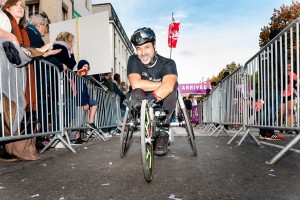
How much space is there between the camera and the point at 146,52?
3.71 m

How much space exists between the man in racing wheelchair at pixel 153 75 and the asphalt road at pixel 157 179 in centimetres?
A: 42

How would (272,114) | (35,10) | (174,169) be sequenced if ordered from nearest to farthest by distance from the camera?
(174,169), (272,114), (35,10)

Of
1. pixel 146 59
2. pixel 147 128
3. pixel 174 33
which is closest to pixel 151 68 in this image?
pixel 146 59

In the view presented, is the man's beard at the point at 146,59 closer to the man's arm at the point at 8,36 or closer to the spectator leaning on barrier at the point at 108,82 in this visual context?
the man's arm at the point at 8,36

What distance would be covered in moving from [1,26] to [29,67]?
715 mm

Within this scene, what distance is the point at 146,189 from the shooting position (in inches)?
95.3

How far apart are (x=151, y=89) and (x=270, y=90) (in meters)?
2.27

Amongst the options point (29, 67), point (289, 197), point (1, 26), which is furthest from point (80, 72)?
point (289, 197)

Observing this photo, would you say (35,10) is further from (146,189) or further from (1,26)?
(146,189)

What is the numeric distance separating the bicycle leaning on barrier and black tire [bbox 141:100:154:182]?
0.14m

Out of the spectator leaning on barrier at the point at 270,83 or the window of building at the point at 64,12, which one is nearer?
the spectator leaning on barrier at the point at 270,83

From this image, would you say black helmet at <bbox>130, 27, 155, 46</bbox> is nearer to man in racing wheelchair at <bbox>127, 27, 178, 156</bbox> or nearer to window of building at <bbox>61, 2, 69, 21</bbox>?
man in racing wheelchair at <bbox>127, 27, 178, 156</bbox>

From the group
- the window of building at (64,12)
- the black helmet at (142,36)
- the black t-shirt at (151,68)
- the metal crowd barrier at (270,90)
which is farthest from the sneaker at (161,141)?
the window of building at (64,12)

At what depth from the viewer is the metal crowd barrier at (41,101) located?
3.71m
